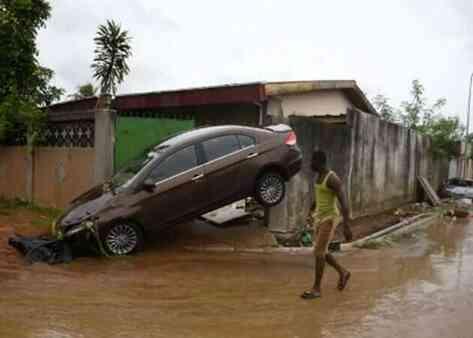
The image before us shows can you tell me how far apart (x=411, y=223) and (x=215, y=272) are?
826 cm

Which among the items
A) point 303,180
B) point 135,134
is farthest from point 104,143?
point 303,180

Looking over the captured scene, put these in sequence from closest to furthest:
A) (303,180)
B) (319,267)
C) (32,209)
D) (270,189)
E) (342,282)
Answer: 1. (319,267)
2. (342,282)
3. (270,189)
4. (303,180)
5. (32,209)

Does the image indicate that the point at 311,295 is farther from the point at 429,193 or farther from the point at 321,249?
the point at 429,193

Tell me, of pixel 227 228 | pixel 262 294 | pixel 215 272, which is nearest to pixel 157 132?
pixel 227 228

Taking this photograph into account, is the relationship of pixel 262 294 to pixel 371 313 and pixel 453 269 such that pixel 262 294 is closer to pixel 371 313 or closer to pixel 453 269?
pixel 371 313

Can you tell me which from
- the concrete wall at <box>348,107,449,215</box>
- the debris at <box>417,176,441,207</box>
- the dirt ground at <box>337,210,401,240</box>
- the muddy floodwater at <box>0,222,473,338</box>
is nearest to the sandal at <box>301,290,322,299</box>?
the muddy floodwater at <box>0,222,473,338</box>

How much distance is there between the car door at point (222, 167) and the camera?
355 inches

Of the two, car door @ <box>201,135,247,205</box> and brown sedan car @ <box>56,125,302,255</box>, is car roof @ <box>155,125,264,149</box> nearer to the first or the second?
brown sedan car @ <box>56,125,302,255</box>

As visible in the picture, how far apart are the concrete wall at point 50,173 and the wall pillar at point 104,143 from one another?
333 millimetres

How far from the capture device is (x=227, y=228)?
33.3 feet

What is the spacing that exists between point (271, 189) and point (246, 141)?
978 millimetres

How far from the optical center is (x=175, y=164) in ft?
28.9

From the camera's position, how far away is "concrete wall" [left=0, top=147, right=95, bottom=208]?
1089 centimetres

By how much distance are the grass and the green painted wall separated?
183 centimetres
